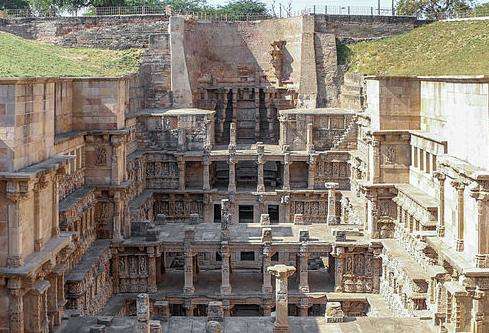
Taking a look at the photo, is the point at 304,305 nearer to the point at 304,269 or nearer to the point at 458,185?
the point at 304,269

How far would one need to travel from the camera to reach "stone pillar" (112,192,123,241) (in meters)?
33.0

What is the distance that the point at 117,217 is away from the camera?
33281 millimetres

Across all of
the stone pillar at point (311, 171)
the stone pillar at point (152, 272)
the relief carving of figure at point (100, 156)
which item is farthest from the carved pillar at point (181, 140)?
the relief carving of figure at point (100, 156)

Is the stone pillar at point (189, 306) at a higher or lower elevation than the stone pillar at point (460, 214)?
lower

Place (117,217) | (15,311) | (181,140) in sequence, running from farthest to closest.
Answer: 1. (181,140)
2. (117,217)
3. (15,311)

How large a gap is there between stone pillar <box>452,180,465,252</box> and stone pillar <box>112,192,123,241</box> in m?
16.8

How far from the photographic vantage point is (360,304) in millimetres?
34188

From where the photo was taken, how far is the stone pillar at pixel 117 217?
33.0m

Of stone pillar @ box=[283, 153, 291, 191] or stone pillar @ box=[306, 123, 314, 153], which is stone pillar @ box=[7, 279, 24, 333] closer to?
stone pillar @ box=[283, 153, 291, 191]

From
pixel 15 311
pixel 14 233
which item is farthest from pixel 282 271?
pixel 14 233

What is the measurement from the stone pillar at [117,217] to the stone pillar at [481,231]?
17860 millimetres

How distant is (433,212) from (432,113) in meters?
4.47

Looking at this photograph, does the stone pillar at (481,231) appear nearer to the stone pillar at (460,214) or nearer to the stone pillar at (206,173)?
the stone pillar at (460,214)

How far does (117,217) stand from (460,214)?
56.7 ft
